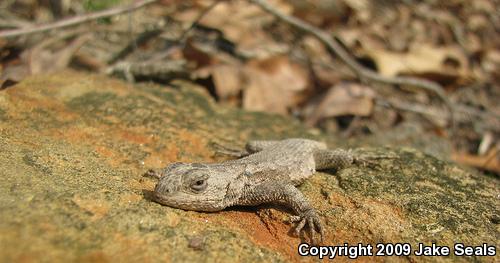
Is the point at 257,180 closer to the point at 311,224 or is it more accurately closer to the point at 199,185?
the point at 199,185

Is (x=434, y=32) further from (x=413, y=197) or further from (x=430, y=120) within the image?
(x=413, y=197)

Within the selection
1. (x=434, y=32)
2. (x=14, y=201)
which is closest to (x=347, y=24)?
(x=434, y=32)

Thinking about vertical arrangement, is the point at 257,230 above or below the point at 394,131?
above

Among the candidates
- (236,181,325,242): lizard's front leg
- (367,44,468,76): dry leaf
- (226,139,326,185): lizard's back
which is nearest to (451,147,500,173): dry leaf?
(367,44,468,76): dry leaf

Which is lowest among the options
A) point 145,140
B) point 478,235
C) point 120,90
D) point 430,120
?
point 430,120

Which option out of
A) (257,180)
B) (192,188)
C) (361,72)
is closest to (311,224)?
(257,180)

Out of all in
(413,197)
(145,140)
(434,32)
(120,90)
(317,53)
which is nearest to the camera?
(413,197)
